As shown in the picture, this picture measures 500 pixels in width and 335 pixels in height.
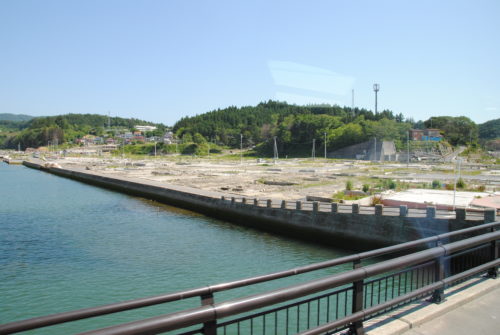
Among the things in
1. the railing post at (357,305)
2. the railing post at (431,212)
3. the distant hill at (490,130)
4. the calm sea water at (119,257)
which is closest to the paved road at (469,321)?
the railing post at (357,305)

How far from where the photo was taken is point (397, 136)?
102688 mm

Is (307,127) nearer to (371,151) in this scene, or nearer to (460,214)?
(371,151)

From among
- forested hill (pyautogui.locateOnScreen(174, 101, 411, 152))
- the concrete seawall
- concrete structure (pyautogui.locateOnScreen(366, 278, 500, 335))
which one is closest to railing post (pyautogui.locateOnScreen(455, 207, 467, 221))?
the concrete seawall

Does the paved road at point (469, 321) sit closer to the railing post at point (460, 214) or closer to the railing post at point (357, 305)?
the railing post at point (357, 305)

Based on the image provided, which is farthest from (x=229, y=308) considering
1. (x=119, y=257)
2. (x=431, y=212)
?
(x=431, y=212)

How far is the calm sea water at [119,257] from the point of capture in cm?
1266

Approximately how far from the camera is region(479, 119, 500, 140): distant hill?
119938mm

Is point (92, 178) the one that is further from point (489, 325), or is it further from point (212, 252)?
point (489, 325)

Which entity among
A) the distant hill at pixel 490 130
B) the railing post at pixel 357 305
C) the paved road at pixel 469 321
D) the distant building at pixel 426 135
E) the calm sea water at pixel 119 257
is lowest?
the calm sea water at pixel 119 257

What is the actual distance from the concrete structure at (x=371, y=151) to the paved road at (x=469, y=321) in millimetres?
88362

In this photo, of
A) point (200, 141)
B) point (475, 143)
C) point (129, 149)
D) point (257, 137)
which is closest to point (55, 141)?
point (129, 149)

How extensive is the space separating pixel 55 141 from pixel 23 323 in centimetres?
20198

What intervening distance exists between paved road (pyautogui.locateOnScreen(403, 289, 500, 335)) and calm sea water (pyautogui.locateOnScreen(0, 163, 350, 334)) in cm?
900

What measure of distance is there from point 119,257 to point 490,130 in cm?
13515
